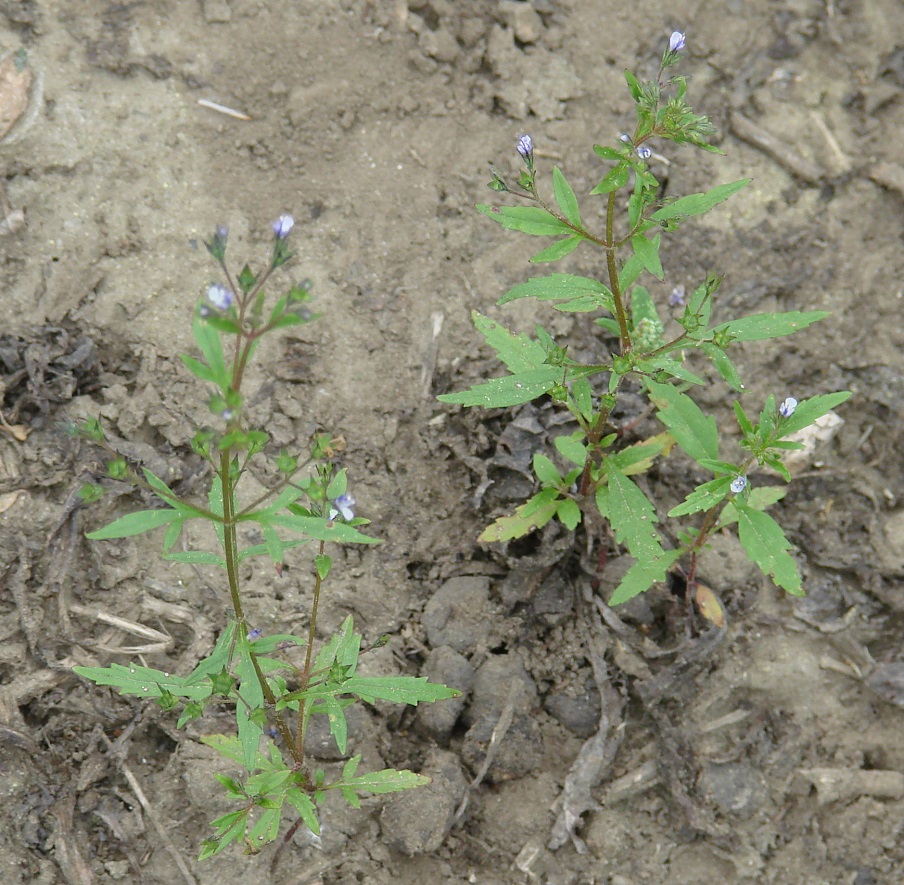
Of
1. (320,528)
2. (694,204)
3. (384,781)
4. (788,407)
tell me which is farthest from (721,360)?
(384,781)

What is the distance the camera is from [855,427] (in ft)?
17.6

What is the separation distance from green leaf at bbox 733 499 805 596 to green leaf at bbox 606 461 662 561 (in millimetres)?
395

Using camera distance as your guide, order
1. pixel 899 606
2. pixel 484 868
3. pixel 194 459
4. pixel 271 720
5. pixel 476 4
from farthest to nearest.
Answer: pixel 476 4
pixel 899 606
pixel 194 459
pixel 484 868
pixel 271 720

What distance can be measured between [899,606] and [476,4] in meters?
4.43

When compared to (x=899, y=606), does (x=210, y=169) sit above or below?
above

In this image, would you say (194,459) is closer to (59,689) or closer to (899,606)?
(59,689)

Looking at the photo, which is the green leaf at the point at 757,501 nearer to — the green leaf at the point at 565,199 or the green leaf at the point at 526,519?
the green leaf at the point at 526,519

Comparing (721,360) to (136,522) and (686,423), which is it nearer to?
(686,423)

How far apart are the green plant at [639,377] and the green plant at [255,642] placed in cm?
101

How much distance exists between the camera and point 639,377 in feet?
14.1

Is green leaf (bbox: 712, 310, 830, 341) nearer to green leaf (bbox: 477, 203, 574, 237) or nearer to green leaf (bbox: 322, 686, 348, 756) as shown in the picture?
green leaf (bbox: 477, 203, 574, 237)

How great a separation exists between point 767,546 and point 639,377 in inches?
37.9

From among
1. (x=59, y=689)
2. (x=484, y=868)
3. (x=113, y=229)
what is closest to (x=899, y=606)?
(x=484, y=868)

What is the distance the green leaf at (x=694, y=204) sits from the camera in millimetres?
3809
